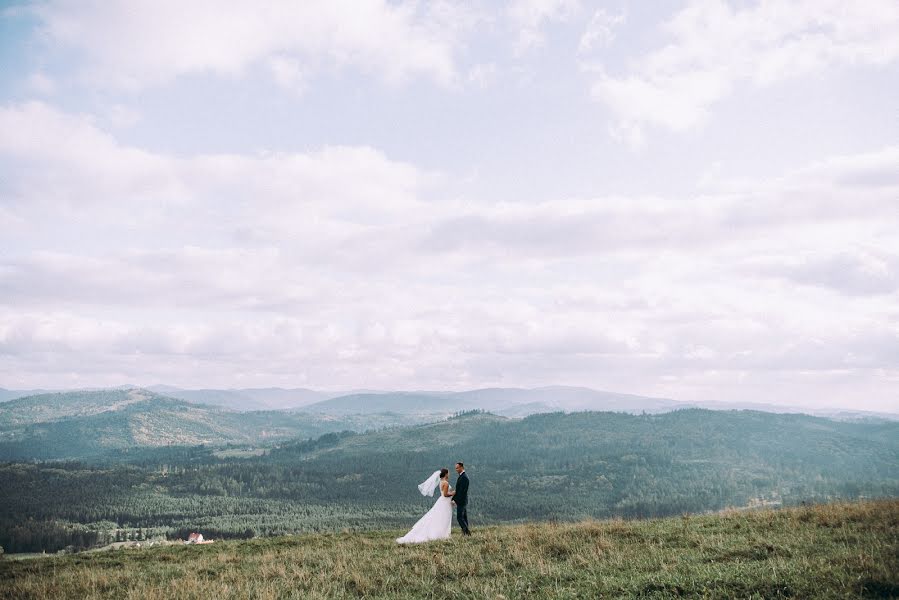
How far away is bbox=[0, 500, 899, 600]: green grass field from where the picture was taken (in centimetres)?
1140

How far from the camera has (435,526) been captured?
83.9ft

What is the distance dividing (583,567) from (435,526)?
40.9 ft

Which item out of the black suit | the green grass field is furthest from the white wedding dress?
the green grass field

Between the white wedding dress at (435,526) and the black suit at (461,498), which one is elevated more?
the black suit at (461,498)

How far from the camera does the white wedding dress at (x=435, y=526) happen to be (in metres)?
25.1

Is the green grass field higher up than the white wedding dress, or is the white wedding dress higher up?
the green grass field

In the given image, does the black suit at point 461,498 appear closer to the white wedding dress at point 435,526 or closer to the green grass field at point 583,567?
the white wedding dress at point 435,526

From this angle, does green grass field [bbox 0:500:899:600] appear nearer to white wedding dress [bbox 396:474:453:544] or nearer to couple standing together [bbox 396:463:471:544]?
couple standing together [bbox 396:463:471:544]

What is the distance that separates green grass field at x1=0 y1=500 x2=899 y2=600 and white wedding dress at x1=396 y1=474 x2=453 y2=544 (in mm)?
1641

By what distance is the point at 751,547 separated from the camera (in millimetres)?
14797

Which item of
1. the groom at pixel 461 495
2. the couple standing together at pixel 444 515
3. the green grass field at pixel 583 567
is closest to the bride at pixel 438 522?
the couple standing together at pixel 444 515

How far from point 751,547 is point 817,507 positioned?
29.7 feet

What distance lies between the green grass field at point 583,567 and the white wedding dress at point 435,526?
1641 mm

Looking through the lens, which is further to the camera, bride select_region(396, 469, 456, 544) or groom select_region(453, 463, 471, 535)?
bride select_region(396, 469, 456, 544)
